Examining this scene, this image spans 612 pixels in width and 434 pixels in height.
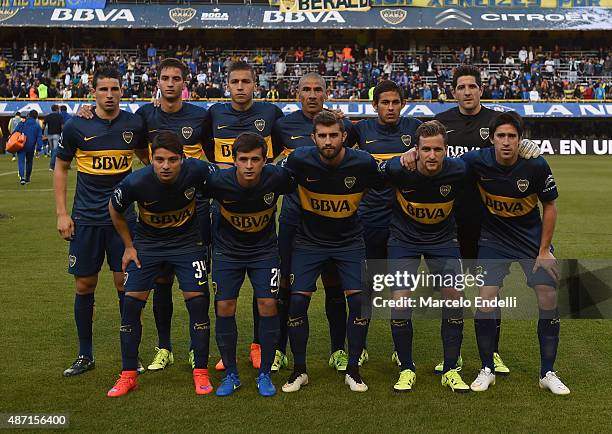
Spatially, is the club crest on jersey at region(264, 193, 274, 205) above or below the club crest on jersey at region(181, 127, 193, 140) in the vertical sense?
below

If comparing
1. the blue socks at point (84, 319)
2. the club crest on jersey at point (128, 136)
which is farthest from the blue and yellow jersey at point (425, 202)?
the blue socks at point (84, 319)

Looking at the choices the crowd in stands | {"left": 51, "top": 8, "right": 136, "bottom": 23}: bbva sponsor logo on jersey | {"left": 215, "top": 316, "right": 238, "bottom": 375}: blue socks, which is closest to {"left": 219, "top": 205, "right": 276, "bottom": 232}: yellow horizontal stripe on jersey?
{"left": 215, "top": 316, "right": 238, "bottom": 375}: blue socks

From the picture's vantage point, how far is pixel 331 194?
5.99m

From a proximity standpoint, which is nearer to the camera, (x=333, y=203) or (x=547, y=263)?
(x=547, y=263)

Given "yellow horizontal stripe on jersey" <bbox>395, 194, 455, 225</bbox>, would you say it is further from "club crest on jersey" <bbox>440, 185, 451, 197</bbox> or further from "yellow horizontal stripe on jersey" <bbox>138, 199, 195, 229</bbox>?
"yellow horizontal stripe on jersey" <bbox>138, 199, 195, 229</bbox>

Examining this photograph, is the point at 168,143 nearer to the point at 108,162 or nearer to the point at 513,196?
the point at 108,162

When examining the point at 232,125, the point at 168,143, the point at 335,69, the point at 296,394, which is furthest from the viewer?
the point at 335,69

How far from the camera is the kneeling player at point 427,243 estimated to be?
5926 millimetres

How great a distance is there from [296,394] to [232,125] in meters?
2.25

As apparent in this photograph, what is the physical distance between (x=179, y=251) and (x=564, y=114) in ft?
105

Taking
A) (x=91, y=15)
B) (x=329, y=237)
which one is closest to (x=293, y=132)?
(x=329, y=237)

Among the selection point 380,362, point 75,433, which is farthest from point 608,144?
point 75,433

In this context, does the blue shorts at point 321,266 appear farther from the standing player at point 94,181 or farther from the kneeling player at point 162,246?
the standing player at point 94,181

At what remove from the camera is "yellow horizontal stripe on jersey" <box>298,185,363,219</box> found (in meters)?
6.01
